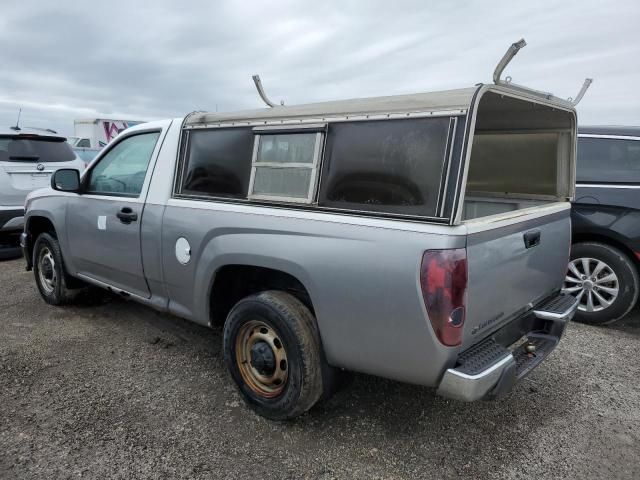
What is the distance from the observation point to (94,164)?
162 inches

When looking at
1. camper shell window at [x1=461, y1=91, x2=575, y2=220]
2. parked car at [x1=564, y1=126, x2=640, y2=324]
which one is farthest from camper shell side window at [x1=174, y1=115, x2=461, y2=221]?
parked car at [x1=564, y1=126, x2=640, y2=324]

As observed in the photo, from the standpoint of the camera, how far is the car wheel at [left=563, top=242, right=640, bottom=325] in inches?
170

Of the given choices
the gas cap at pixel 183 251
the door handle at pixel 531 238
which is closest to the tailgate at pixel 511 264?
the door handle at pixel 531 238

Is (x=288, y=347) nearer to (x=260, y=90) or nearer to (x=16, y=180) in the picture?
(x=260, y=90)

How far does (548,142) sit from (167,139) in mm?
2898

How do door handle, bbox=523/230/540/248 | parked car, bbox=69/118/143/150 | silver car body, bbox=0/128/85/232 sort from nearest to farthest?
door handle, bbox=523/230/540/248
silver car body, bbox=0/128/85/232
parked car, bbox=69/118/143/150

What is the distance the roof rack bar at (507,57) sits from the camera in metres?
2.18

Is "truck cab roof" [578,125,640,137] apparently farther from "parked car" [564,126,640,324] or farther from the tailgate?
the tailgate

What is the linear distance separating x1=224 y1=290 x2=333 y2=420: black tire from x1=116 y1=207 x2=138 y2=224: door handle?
1250 millimetres

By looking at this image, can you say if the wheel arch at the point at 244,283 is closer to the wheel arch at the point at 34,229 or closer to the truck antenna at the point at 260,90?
the truck antenna at the point at 260,90

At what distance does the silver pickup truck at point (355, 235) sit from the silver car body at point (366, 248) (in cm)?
1

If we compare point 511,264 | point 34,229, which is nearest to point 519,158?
point 511,264

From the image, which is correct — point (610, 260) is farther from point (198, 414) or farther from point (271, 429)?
point (198, 414)

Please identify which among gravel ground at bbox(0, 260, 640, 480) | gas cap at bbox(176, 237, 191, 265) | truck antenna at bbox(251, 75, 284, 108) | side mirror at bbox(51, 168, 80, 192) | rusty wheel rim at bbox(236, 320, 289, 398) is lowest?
gravel ground at bbox(0, 260, 640, 480)
